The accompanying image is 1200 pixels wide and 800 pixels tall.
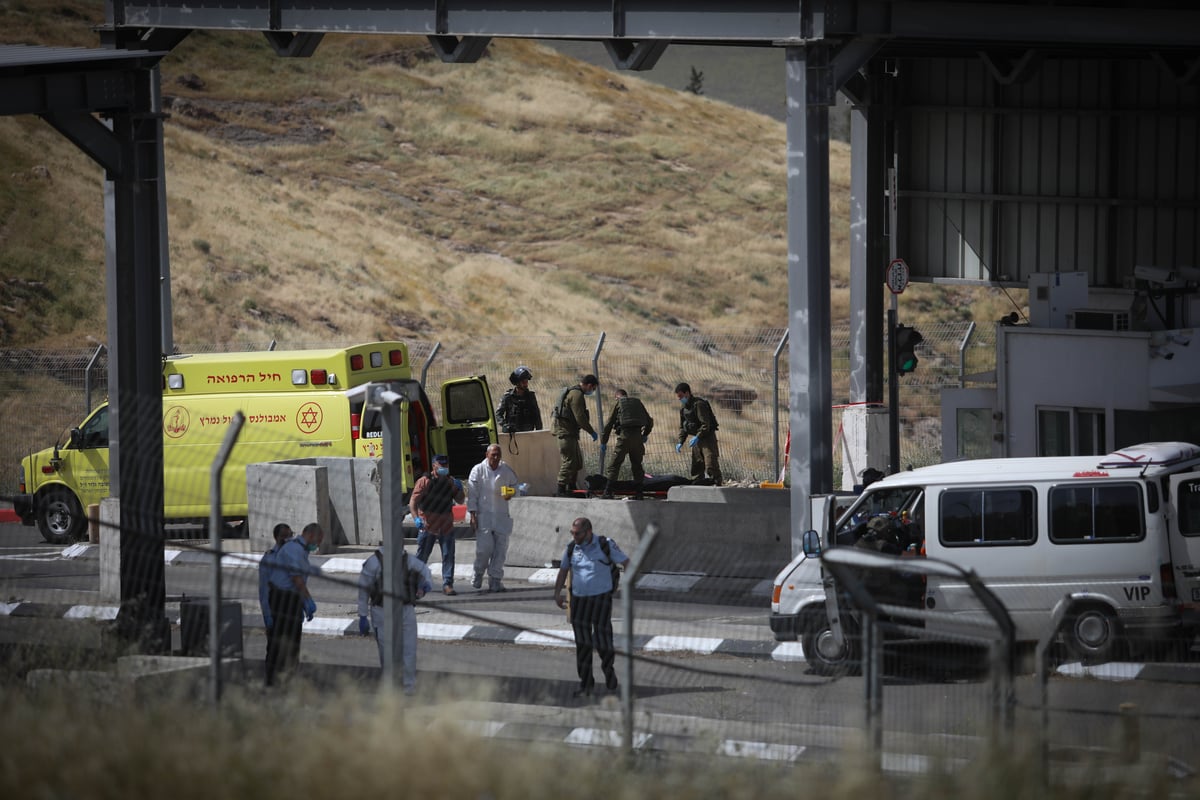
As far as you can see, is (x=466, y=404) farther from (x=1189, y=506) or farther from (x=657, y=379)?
(x=657, y=379)

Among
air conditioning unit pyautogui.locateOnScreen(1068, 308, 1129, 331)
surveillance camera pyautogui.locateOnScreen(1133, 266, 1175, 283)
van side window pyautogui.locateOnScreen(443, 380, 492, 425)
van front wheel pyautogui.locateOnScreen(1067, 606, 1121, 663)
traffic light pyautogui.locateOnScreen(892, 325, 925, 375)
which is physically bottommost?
van front wheel pyautogui.locateOnScreen(1067, 606, 1121, 663)

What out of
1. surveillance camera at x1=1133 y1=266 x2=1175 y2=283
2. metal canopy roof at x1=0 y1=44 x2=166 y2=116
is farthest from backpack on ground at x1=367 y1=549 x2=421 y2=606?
surveillance camera at x1=1133 y1=266 x2=1175 y2=283

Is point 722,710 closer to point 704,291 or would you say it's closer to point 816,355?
point 816,355

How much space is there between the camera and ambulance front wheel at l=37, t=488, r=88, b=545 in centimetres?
2036

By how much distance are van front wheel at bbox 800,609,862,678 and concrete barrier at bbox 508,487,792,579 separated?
3.86 metres

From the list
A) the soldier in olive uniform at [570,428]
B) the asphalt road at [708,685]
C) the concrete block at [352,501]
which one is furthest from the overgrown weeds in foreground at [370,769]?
the soldier in olive uniform at [570,428]

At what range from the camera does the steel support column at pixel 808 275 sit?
49.7ft

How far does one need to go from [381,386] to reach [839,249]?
158 ft

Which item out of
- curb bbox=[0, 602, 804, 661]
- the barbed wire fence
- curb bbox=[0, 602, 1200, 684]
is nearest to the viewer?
the barbed wire fence

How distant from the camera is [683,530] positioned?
58.8 ft

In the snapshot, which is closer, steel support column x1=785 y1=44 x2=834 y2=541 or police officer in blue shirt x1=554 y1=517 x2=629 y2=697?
police officer in blue shirt x1=554 y1=517 x2=629 y2=697

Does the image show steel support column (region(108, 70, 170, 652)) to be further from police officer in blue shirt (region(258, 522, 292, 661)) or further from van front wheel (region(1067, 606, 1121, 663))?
van front wheel (region(1067, 606, 1121, 663))

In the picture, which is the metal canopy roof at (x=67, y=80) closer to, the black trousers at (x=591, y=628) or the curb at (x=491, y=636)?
the curb at (x=491, y=636)

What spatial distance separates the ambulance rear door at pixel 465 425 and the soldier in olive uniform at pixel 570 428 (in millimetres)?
1046
